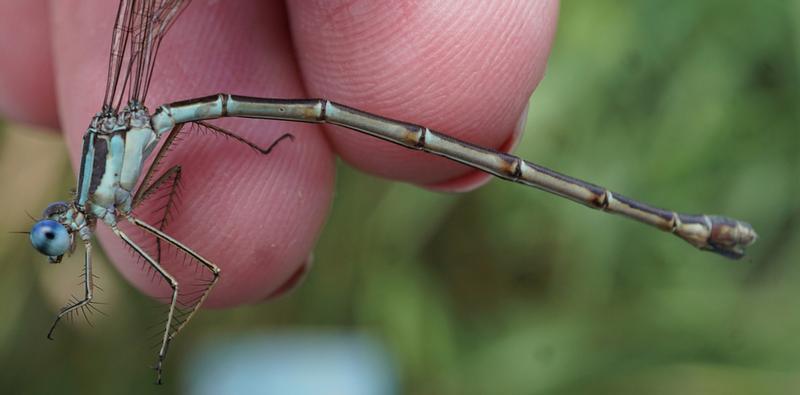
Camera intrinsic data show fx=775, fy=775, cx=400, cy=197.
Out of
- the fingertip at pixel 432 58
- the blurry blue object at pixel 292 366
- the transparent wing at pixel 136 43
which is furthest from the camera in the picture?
the blurry blue object at pixel 292 366

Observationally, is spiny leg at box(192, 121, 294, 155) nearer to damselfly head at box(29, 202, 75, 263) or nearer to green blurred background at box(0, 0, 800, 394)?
damselfly head at box(29, 202, 75, 263)

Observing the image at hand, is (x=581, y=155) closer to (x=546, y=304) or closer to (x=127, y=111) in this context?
(x=546, y=304)

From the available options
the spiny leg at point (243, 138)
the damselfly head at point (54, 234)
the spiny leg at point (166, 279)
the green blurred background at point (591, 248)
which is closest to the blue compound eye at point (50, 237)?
the damselfly head at point (54, 234)

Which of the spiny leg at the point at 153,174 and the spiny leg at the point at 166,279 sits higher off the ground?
the spiny leg at the point at 153,174

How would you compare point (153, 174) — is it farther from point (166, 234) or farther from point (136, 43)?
point (136, 43)

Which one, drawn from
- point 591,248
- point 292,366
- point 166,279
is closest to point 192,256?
point 166,279

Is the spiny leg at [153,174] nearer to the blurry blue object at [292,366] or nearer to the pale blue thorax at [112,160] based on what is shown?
the pale blue thorax at [112,160]

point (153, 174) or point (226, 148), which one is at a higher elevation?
point (226, 148)

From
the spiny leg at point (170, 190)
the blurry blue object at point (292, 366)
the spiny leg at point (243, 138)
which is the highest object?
the spiny leg at point (243, 138)
